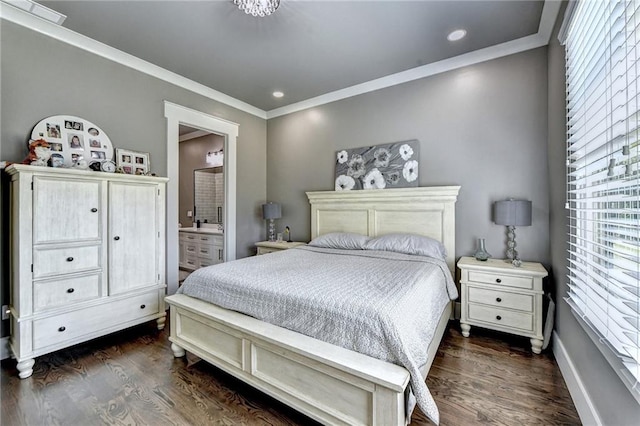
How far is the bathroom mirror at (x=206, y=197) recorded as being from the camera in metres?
5.70

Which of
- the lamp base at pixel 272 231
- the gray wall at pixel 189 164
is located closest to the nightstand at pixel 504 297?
the lamp base at pixel 272 231

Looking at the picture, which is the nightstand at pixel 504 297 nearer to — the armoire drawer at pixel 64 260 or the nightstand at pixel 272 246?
the nightstand at pixel 272 246

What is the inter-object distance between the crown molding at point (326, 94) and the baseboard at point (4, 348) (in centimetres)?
254

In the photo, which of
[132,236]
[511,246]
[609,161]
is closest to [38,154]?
[132,236]

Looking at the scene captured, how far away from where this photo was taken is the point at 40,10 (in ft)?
7.18

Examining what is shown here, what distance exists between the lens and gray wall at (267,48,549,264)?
2627mm

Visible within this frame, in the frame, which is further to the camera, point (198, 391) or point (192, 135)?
point (192, 135)

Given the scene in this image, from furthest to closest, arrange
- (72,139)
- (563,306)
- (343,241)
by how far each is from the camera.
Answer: (343,241) < (72,139) < (563,306)

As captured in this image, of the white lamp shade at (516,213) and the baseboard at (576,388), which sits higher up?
the white lamp shade at (516,213)

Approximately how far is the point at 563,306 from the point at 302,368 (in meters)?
1.96

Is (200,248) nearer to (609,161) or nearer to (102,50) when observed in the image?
(102,50)

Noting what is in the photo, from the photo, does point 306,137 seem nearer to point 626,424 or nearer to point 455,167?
point 455,167

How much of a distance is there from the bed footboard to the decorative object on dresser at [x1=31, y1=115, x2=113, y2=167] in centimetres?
173

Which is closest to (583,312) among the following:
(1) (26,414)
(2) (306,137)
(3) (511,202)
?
(3) (511,202)
